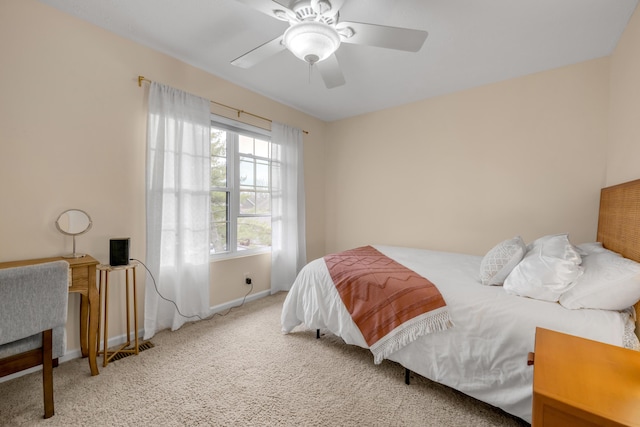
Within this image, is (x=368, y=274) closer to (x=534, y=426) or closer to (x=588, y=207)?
(x=534, y=426)

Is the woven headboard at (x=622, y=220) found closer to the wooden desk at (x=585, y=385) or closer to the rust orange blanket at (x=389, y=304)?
the wooden desk at (x=585, y=385)

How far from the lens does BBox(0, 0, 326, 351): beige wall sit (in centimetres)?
174

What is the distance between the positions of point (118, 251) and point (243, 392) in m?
1.34

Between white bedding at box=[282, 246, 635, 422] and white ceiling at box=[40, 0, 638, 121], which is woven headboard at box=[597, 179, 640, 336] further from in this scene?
white ceiling at box=[40, 0, 638, 121]

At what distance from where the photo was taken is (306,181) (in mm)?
3969

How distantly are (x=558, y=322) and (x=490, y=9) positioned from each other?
2.00 metres

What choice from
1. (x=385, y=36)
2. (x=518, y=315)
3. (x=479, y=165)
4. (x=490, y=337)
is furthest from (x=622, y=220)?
(x=385, y=36)

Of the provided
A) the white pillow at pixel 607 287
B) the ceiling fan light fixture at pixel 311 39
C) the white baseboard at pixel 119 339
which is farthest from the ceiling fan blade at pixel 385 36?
the white baseboard at pixel 119 339

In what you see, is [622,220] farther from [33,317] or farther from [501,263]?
[33,317]

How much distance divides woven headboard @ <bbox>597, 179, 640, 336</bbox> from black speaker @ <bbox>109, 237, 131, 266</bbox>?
306 cm

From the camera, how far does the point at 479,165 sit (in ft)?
9.76

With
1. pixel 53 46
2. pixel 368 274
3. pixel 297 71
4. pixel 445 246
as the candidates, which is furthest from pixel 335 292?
pixel 53 46

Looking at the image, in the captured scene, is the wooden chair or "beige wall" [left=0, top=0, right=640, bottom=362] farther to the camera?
"beige wall" [left=0, top=0, right=640, bottom=362]

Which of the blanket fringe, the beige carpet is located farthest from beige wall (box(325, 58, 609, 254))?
the beige carpet
